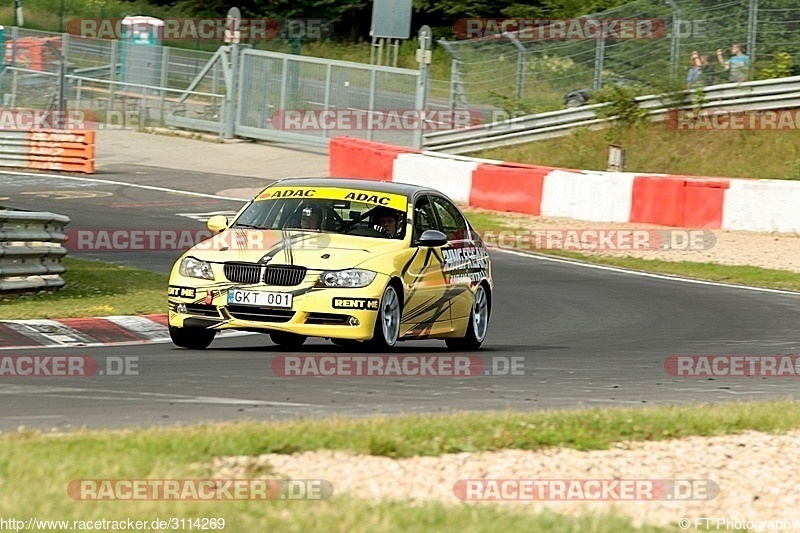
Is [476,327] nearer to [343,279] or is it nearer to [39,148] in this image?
[343,279]

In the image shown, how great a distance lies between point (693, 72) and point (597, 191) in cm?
636

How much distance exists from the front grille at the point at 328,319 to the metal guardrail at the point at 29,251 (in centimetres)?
408

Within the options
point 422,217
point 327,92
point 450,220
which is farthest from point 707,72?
point 422,217

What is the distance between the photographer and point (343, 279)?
11102 millimetres

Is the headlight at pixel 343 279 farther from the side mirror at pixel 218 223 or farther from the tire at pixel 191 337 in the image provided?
the side mirror at pixel 218 223

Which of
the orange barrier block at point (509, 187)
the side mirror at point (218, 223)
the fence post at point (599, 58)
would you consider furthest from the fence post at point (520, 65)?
the side mirror at point (218, 223)

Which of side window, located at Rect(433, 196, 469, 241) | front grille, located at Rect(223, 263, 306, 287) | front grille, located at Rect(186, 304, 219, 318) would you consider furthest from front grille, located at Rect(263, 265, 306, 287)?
side window, located at Rect(433, 196, 469, 241)

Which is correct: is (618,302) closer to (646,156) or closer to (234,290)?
(234,290)

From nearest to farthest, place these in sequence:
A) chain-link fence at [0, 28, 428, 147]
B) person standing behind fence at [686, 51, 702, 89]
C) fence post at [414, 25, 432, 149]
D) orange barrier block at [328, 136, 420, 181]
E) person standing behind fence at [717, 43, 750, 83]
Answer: orange barrier block at [328, 136, 420, 181] < person standing behind fence at [717, 43, 750, 83] < person standing behind fence at [686, 51, 702, 89] < fence post at [414, 25, 432, 149] < chain-link fence at [0, 28, 428, 147]

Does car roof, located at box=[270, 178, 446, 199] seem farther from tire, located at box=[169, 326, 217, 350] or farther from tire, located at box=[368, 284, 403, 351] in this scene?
tire, located at box=[169, 326, 217, 350]

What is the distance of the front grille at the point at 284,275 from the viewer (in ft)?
36.4

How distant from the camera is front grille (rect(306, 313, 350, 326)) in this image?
1104 cm

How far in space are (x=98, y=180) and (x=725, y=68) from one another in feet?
42.6

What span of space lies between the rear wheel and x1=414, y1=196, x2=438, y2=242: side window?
0.77 m
